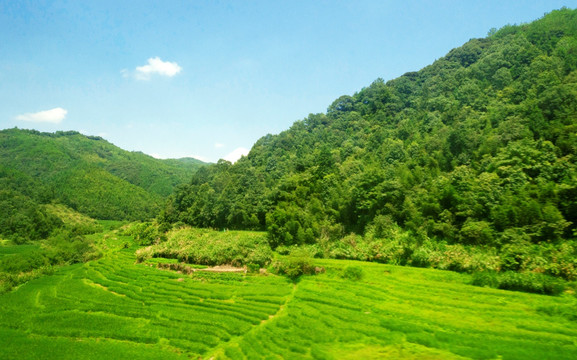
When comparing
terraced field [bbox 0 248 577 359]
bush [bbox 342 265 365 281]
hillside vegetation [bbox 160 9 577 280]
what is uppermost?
hillside vegetation [bbox 160 9 577 280]

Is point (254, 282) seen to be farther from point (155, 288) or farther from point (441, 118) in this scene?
point (441, 118)

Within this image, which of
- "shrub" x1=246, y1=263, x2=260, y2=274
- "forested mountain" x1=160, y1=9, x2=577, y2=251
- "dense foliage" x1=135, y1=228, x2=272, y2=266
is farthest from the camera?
"dense foliage" x1=135, y1=228, x2=272, y2=266

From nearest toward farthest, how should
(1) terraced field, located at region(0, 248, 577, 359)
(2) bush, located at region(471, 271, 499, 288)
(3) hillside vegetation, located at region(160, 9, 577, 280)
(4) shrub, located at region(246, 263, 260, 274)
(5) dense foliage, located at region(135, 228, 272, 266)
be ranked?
(1) terraced field, located at region(0, 248, 577, 359), (2) bush, located at region(471, 271, 499, 288), (3) hillside vegetation, located at region(160, 9, 577, 280), (4) shrub, located at region(246, 263, 260, 274), (5) dense foliage, located at region(135, 228, 272, 266)

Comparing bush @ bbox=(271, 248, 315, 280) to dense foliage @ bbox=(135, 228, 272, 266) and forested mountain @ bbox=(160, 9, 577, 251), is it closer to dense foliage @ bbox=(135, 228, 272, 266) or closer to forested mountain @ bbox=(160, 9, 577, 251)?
dense foliage @ bbox=(135, 228, 272, 266)

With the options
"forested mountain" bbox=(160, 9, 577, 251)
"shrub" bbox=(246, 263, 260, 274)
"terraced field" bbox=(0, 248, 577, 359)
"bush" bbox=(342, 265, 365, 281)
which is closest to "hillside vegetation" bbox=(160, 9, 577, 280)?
"forested mountain" bbox=(160, 9, 577, 251)

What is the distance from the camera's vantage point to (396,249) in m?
49.2

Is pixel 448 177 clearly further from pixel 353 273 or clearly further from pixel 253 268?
pixel 253 268

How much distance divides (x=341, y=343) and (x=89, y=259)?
76003 mm

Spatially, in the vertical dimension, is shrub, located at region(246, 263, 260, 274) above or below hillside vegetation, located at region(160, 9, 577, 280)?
below

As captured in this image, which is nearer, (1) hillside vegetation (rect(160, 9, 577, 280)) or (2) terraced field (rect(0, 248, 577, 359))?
(2) terraced field (rect(0, 248, 577, 359))

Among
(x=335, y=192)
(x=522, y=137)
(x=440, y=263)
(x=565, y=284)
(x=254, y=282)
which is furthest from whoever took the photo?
(x=335, y=192)

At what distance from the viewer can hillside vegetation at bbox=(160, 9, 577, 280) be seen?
41344mm

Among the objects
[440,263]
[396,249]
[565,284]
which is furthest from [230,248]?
[565,284]

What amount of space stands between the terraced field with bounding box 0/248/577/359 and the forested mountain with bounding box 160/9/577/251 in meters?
12.3
